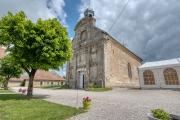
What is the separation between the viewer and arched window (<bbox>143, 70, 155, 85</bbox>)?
23422 millimetres

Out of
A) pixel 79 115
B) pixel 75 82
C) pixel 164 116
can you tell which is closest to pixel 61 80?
pixel 75 82

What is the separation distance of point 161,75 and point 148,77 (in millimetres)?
2135

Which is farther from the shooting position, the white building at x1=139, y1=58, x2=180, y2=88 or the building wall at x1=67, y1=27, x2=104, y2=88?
the building wall at x1=67, y1=27, x2=104, y2=88

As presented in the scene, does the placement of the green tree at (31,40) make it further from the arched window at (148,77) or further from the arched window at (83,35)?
the arched window at (83,35)

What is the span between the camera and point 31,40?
13.7 metres

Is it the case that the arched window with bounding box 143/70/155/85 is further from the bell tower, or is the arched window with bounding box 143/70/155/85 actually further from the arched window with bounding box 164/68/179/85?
the bell tower

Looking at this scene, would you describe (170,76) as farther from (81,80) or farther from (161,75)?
(81,80)

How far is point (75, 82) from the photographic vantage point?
1248 inches

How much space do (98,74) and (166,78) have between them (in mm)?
10945

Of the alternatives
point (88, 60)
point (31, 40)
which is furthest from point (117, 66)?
point (31, 40)

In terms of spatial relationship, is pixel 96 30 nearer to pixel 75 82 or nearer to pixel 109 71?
pixel 109 71

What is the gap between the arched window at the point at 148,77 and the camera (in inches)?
922

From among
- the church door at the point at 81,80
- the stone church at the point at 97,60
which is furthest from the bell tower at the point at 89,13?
the church door at the point at 81,80

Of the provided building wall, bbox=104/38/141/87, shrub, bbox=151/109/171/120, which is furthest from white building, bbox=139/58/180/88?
shrub, bbox=151/109/171/120
